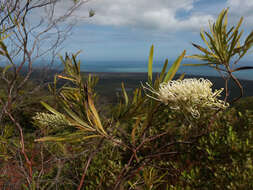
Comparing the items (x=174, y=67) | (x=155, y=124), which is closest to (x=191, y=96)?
(x=174, y=67)

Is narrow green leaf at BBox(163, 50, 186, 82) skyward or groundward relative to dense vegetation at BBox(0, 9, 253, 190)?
skyward

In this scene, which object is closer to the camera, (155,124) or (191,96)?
(191,96)

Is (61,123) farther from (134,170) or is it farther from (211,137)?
(211,137)

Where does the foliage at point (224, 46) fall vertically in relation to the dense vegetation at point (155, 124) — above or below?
above

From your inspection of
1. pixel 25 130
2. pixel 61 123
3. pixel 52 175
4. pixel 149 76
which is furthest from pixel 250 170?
pixel 25 130

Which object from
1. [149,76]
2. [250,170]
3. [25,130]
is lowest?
[25,130]

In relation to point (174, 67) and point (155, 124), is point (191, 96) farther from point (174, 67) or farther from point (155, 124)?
point (155, 124)

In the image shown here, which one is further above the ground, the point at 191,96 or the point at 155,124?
the point at 191,96

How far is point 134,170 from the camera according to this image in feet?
2.65

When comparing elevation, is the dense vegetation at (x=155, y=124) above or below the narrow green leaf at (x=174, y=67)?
below

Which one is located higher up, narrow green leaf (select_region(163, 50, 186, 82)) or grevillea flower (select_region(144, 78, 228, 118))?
narrow green leaf (select_region(163, 50, 186, 82))

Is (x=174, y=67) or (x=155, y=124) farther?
(x=155, y=124)

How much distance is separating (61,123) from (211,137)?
3.99 ft

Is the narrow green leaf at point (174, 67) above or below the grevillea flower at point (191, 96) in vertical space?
above
